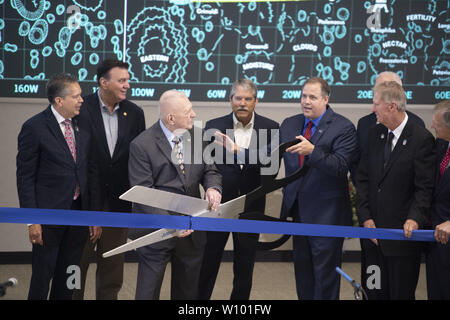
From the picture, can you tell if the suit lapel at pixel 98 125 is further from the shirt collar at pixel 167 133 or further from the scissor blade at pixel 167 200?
the scissor blade at pixel 167 200

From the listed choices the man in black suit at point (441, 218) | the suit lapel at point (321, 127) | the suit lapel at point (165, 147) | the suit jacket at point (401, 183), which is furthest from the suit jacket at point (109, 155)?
the man in black suit at point (441, 218)

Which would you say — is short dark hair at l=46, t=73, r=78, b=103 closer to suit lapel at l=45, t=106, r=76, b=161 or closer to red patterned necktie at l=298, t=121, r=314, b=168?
suit lapel at l=45, t=106, r=76, b=161

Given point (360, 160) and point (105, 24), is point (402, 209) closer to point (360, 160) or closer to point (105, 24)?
point (360, 160)

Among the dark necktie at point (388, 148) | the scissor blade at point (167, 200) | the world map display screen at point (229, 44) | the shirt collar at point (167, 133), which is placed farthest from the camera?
the world map display screen at point (229, 44)

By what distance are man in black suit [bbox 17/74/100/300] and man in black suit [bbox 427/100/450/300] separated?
218 cm

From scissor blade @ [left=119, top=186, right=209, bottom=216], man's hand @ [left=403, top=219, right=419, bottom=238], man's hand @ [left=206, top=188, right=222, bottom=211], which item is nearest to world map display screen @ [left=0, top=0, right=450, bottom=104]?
man's hand @ [left=206, top=188, right=222, bottom=211]

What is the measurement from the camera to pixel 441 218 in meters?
3.81

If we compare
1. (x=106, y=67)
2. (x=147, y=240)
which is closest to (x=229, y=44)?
(x=106, y=67)

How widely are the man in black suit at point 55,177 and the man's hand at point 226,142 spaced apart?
85 centimetres

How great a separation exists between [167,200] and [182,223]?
16 centimetres

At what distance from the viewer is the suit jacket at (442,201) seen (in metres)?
3.76

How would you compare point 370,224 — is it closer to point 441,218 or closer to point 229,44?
point 441,218

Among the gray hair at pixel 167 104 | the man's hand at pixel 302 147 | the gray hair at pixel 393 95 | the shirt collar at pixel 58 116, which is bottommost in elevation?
the man's hand at pixel 302 147
